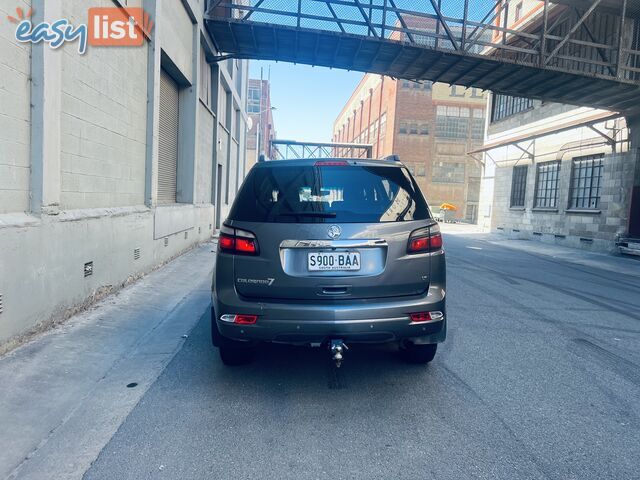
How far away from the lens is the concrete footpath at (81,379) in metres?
2.61

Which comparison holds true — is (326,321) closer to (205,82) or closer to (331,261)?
(331,261)

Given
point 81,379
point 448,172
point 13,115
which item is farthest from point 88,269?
point 448,172

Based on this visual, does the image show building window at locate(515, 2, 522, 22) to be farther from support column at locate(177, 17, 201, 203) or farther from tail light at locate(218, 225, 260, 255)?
tail light at locate(218, 225, 260, 255)

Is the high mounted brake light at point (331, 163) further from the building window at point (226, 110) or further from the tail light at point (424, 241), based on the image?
the building window at point (226, 110)

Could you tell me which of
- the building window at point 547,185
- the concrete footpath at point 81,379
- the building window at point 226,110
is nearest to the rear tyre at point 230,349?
the concrete footpath at point 81,379

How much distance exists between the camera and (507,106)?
80.4ft

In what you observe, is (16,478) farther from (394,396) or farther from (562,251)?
(562,251)

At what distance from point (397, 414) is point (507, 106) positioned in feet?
81.7

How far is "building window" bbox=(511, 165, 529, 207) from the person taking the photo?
2238cm

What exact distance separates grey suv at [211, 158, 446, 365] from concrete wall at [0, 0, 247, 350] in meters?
2.15

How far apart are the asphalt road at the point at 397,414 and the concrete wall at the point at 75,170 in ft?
5.29

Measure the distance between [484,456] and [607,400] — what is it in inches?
58.4

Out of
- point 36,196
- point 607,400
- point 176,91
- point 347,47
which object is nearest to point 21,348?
point 36,196

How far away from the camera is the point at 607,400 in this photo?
3447 millimetres
